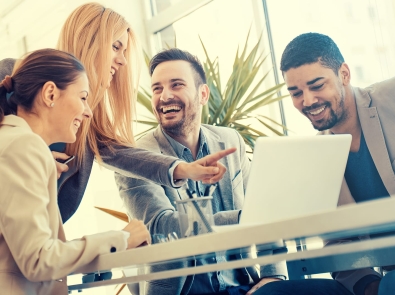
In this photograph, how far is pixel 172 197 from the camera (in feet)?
8.50

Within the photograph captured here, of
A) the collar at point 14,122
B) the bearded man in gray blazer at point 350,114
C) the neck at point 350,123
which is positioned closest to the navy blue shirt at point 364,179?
the bearded man in gray blazer at point 350,114

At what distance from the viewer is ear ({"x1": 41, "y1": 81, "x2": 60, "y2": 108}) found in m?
1.69

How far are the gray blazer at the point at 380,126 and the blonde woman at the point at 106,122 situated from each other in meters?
0.76

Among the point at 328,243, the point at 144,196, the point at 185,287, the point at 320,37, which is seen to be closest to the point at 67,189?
the point at 144,196

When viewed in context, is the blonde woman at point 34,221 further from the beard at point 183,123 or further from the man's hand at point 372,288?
the beard at point 183,123

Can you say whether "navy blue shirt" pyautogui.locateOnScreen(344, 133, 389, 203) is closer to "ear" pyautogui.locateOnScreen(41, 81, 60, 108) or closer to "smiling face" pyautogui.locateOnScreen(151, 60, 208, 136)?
"smiling face" pyautogui.locateOnScreen(151, 60, 208, 136)

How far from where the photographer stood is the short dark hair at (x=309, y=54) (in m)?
2.89

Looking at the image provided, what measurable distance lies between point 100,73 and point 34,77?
2.21 ft

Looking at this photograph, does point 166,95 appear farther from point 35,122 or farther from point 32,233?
point 32,233

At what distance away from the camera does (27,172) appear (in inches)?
55.4

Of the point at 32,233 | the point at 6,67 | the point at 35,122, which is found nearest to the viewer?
the point at 32,233

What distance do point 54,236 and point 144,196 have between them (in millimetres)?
1030

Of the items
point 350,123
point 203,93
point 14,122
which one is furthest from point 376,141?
point 14,122

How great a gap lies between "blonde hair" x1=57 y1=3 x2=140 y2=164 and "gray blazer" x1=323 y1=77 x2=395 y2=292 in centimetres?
99
